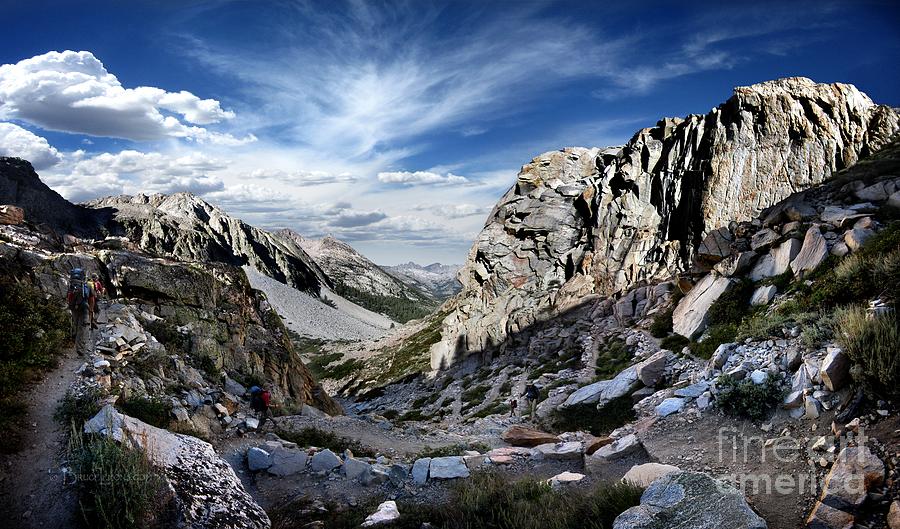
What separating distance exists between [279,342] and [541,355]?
71.9ft

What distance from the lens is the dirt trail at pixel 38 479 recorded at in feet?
23.0

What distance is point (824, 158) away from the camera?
40000mm

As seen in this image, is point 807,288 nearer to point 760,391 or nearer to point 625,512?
point 760,391

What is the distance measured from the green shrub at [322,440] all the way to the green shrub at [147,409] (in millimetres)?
3731

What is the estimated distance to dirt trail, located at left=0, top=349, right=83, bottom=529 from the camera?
701 centimetres

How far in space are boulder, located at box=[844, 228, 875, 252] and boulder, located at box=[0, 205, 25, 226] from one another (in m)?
33.7

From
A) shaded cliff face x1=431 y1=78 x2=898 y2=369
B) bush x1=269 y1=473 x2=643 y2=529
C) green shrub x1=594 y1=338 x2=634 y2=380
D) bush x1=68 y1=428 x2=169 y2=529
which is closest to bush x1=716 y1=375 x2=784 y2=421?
bush x1=269 y1=473 x2=643 y2=529

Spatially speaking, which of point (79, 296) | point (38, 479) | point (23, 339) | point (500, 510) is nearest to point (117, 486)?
point (38, 479)

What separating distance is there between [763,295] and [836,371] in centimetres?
1149

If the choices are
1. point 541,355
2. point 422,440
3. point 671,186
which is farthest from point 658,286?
point 422,440

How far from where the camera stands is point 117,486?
7.16 meters

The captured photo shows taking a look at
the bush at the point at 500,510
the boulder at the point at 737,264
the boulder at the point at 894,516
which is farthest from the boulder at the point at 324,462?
the boulder at the point at 737,264

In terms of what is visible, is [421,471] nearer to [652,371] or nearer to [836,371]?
[836,371]

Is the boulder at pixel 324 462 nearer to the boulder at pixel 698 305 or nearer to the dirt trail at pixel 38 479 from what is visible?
the dirt trail at pixel 38 479
